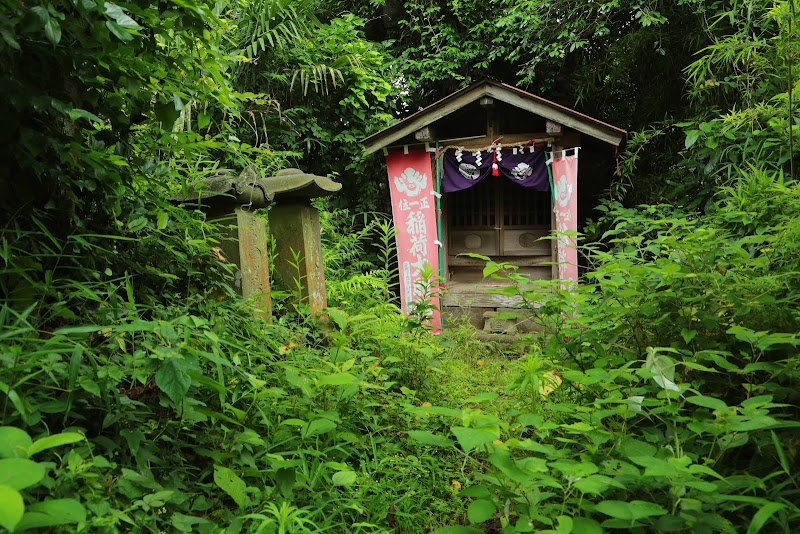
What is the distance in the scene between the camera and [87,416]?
5.59ft

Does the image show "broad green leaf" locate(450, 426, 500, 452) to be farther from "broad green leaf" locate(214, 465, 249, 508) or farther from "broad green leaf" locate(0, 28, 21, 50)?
"broad green leaf" locate(0, 28, 21, 50)

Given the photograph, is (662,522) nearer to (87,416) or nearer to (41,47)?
(87,416)

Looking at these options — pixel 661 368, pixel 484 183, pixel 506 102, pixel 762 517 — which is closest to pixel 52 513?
pixel 762 517

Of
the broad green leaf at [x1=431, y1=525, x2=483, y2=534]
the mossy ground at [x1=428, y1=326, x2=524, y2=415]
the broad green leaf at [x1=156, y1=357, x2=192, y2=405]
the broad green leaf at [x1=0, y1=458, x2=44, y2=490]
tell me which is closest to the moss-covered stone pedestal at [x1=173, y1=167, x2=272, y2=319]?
the mossy ground at [x1=428, y1=326, x2=524, y2=415]

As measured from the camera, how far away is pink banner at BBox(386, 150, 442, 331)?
7.83 m

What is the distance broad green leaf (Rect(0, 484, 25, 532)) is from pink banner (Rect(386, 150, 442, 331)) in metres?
6.92

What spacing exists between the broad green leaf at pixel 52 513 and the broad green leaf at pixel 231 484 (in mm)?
651

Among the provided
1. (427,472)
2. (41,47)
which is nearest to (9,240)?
(41,47)

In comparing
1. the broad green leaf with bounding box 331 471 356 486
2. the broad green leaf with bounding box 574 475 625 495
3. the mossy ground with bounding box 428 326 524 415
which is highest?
the broad green leaf with bounding box 574 475 625 495

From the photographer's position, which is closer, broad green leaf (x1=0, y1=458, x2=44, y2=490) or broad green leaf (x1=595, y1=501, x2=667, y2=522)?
broad green leaf (x1=0, y1=458, x2=44, y2=490)

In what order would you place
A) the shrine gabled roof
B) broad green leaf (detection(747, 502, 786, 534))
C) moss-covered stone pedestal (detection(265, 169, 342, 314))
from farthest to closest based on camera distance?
the shrine gabled roof
moss-covered stone pedestal (detection(265, 169, 342, 314))
broad green leaf (detection(747, 502, 786, 534))

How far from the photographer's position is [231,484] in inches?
67.7

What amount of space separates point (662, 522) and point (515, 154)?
681cm

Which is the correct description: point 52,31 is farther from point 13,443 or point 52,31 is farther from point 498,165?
point 498,165
